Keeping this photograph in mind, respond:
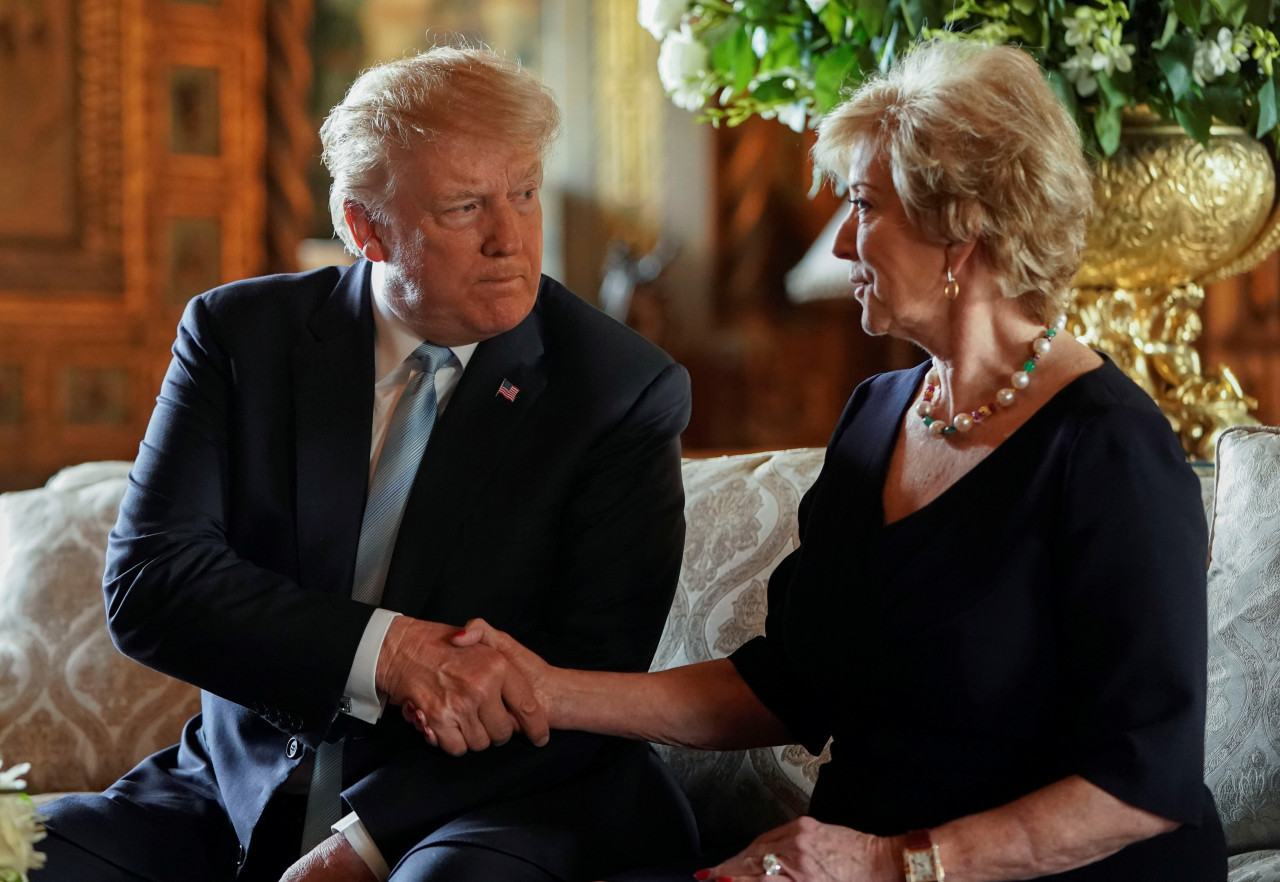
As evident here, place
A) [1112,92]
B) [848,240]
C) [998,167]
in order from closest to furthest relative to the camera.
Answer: [998,167] < [848,240] < [1112,92]

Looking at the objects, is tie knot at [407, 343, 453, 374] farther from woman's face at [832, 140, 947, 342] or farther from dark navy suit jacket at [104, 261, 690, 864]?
woman's face at [832, 140, 947, 342]

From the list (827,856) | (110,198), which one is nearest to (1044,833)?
(827,856)

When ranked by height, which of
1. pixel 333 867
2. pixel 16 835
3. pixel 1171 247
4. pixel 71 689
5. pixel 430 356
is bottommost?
pixel 71 689

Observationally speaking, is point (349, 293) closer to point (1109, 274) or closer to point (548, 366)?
point (548, 366)

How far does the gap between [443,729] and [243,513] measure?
0.45 m

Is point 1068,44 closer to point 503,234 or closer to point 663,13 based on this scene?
point 663,13

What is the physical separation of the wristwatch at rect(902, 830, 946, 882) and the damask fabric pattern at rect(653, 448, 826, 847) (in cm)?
64

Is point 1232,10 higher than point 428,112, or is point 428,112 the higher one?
point 1232,10

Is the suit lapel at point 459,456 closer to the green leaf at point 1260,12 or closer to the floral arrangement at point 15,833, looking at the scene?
the floral arrangement at point 15,833

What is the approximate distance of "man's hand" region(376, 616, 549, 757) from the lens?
1.71 metres

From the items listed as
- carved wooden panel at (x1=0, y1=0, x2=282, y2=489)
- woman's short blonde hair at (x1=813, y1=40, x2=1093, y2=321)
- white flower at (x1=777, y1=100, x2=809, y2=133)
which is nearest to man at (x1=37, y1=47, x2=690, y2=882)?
woman's short blonde hair at (x1=813, y1=40, x2=1093, y2=321)

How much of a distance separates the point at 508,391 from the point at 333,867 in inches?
27.0

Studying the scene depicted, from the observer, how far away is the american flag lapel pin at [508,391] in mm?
1903

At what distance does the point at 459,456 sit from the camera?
1868 millimetres
